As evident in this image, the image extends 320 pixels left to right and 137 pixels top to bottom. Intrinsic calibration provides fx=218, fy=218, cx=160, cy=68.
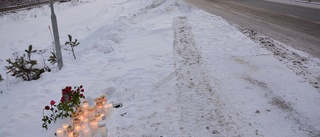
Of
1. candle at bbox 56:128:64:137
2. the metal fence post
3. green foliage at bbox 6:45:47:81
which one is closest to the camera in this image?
candle at bbox 56:128:64:137

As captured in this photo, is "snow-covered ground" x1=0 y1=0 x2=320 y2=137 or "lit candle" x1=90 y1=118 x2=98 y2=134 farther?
"snow-covered ground" x1=0 y1=0 x2=320 y2=137

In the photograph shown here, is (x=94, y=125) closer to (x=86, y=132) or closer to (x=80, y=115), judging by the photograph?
(x=86, y=132)

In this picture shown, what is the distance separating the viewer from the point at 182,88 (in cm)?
508

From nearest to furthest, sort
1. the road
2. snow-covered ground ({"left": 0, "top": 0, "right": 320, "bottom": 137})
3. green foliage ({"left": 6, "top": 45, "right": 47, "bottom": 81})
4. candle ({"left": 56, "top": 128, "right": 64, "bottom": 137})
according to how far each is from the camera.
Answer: candle ({"left": 56, "top": 128, "right": 64, "bottom": 137}) → snow-covered ground ({"left": 0, "top": 0, "right": 320, "bottom": 137}) → green foliage ({"left": 6, "top": 45, "right": 47, "bottom": 81}) → the road

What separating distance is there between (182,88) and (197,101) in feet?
2.06

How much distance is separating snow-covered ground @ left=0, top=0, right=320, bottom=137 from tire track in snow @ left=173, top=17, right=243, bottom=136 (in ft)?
0.06

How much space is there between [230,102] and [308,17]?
12.3 metres

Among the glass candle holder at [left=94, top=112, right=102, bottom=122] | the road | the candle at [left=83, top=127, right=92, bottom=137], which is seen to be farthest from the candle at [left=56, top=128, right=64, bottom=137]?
the road

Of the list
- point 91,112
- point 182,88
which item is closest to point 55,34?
point 91,112

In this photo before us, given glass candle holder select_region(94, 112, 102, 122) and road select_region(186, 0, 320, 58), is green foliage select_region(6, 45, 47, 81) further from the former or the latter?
road select_region(186, 0, 320, 58)

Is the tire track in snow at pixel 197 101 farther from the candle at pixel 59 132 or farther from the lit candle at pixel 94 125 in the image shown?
the candle at pixel 59 132

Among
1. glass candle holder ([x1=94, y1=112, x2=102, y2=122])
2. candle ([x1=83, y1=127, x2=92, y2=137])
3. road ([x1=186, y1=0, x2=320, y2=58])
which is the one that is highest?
road ([x1=186, y1=0, x2=320, y2=58])

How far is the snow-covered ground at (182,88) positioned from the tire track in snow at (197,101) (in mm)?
17

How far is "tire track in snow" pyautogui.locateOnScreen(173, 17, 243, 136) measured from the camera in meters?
3.75
